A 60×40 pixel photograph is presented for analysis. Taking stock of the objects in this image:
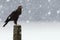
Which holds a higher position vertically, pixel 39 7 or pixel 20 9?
pixel 39 7

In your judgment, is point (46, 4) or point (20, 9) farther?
point (46, 4)

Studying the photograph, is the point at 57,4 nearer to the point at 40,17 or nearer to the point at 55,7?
the point at 55,7

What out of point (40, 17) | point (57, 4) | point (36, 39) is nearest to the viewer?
point (36, 39)

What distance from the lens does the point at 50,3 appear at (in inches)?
2584

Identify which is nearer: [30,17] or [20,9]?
[20,9]

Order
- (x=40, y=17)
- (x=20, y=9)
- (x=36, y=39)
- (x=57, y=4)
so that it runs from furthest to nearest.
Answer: (x=40, y=17) → (x=57, y=4) → (x=36, y=39) → (x=20, y=9)

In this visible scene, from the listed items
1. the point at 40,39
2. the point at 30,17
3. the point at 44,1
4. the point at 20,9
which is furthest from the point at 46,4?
the point at 20,9

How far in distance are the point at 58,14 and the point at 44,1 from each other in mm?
4620

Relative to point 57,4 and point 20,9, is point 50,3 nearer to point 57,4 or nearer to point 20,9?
point 57,4

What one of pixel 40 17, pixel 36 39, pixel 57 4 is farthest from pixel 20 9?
pixel 40 17

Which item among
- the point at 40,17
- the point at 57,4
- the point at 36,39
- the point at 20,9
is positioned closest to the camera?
the point at 20,9

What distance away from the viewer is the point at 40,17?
225 ft

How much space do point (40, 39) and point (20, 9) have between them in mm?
10758

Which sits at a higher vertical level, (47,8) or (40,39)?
(47,8)
